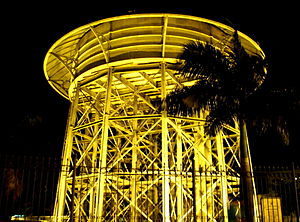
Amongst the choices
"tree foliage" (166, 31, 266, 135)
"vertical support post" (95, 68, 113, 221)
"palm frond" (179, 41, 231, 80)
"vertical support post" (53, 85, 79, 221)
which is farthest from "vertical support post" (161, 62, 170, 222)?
"vertical support post" (53, 85, 79, 221)

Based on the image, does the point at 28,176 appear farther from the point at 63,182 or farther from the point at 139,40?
the point at 139,40

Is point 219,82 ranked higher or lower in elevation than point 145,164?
higher

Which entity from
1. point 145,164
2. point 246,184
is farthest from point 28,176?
point 246,184

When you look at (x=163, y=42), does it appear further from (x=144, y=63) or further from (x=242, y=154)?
(x=242, y=154)

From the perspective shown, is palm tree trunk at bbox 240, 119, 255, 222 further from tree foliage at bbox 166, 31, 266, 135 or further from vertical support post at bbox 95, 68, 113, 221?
vertical support post at bbox 95, 68, 113, 221

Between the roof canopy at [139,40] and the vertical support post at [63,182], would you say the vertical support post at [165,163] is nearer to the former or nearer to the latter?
the roof canopy at [139,40]

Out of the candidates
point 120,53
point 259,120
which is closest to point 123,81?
point 120,53

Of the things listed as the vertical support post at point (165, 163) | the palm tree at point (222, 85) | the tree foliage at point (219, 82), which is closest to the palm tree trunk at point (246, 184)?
the palm tree at point (222, 85)

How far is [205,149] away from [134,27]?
7738mm

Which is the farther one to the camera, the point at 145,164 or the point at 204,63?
the point at 145,164

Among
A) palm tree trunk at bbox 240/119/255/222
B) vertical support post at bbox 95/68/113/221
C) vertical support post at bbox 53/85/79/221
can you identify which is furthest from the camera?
vertical support post at bbox 53/85/79/221

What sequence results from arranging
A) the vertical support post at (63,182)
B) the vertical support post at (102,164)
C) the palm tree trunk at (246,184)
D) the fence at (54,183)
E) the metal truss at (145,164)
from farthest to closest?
1. the vertical support post at (63,182)
2. the metal truss at (145,164)
3. the vertical support post at (102,164)
4. the palm tree trunk at (246,184)
5. the fence at (54,183)

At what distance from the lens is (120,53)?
16.2m

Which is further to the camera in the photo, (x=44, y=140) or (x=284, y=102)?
(x=44, y=140)
